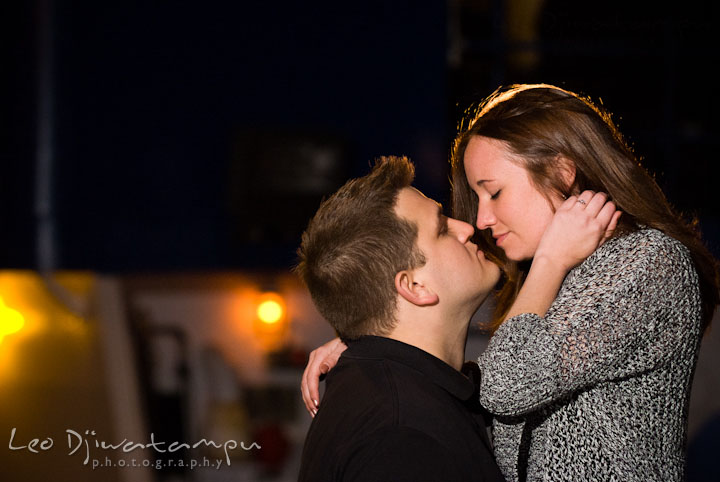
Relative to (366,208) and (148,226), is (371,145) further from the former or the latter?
(366,208)

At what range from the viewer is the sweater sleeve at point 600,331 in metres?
1.07

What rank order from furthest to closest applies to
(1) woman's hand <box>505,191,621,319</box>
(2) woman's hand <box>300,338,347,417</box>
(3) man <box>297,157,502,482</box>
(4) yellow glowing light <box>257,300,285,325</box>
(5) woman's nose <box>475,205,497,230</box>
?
(4) yellow glowing light <box>257,300,285,325</box>, (2) woman's hand <box>300,338,347,417</box>, (5) woman's nose <box>475,205,497,230</box>, (1) woman's hand <box>505,191,621,319</box>, (3) man <box>297,157,502,482</box>

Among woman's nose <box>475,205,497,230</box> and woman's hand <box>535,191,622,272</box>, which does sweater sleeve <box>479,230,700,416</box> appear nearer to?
woman's hand <box>535,191,622,272</box>

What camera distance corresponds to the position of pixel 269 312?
369 cm

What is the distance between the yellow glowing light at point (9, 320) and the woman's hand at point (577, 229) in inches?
127

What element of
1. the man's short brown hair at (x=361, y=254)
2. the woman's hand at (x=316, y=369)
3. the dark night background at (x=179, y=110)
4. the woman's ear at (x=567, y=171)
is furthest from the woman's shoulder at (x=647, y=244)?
the dark night background at (x=179, y=110)

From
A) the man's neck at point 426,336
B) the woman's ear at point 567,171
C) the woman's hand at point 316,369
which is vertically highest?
the woman's ear at point 567,171

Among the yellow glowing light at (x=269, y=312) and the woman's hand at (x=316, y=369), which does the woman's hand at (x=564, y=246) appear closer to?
the woman's hand at (x=316, y=369)

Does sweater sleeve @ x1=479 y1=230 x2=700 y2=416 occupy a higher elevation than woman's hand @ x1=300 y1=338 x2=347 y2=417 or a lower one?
higher

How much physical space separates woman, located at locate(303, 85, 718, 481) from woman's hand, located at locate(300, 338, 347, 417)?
17.0 inches

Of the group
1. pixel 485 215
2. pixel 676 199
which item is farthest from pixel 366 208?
pixel 676 199

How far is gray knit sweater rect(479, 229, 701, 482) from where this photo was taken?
1076 mm

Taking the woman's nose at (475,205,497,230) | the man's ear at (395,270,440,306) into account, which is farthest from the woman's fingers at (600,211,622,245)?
the man's ear at (395,270,440,306)

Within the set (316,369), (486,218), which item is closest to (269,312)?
(316,369)
